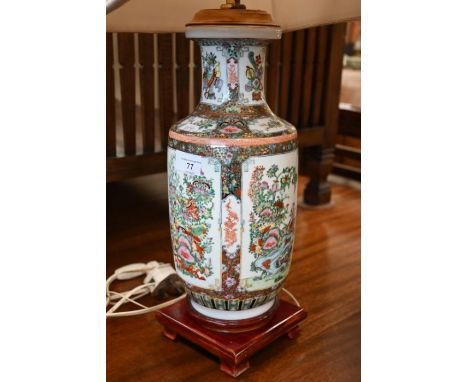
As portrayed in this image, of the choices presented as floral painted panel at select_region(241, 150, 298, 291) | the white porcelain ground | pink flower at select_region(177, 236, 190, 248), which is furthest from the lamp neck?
the white porcelain ground

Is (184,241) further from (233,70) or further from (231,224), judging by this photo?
(233,70)

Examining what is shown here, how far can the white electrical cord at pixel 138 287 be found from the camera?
0.98 meters

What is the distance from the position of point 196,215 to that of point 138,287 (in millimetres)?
338

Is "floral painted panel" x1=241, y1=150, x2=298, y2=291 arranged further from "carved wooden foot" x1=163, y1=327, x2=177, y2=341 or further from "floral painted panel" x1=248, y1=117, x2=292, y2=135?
"carved wooden foot" x1=163, y1=327, x2=177, y2=341

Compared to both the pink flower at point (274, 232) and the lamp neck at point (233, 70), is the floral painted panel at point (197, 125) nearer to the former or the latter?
the lamp neck at point (233, 70)

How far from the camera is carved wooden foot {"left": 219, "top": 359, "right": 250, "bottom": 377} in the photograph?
0.80 m

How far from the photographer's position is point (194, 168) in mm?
751

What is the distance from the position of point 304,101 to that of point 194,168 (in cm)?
81

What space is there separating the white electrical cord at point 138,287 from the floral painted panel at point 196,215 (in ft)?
0.58

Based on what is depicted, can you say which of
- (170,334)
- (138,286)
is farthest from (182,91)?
(170,334)

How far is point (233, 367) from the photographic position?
2.63 ft

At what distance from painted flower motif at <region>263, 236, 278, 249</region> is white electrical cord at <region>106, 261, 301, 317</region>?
232 mm
